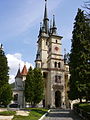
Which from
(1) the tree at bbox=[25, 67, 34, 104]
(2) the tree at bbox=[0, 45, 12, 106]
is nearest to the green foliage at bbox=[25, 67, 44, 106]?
(1) the tree at bbox=[25, 67, 34, 104]

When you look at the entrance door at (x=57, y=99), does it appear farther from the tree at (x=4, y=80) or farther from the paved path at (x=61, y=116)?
the paved path at (x=61, y=116)

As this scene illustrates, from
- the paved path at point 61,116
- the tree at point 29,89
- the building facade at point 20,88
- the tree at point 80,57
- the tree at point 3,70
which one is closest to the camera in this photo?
the paved path at point 61,116

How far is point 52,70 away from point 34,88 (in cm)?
1074

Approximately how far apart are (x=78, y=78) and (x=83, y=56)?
117 inches

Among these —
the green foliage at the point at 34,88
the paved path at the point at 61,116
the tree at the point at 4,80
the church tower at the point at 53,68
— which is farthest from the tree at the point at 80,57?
the church tower at the point at 53,68

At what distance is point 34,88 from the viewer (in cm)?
5372

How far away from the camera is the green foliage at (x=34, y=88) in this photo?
52656 mm

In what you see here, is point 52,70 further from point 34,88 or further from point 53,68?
point 34,88

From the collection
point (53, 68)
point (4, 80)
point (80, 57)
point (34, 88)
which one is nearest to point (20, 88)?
point (53, 68)

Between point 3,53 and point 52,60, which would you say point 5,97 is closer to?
point 3,53

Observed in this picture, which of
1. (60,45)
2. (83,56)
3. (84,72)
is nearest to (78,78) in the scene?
(84,72)

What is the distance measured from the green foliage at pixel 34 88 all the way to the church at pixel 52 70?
7.64 m

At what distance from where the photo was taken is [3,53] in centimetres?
4656

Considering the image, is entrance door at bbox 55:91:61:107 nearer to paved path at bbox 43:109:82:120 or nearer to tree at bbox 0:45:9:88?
tree at bbox 0:45:9:88
